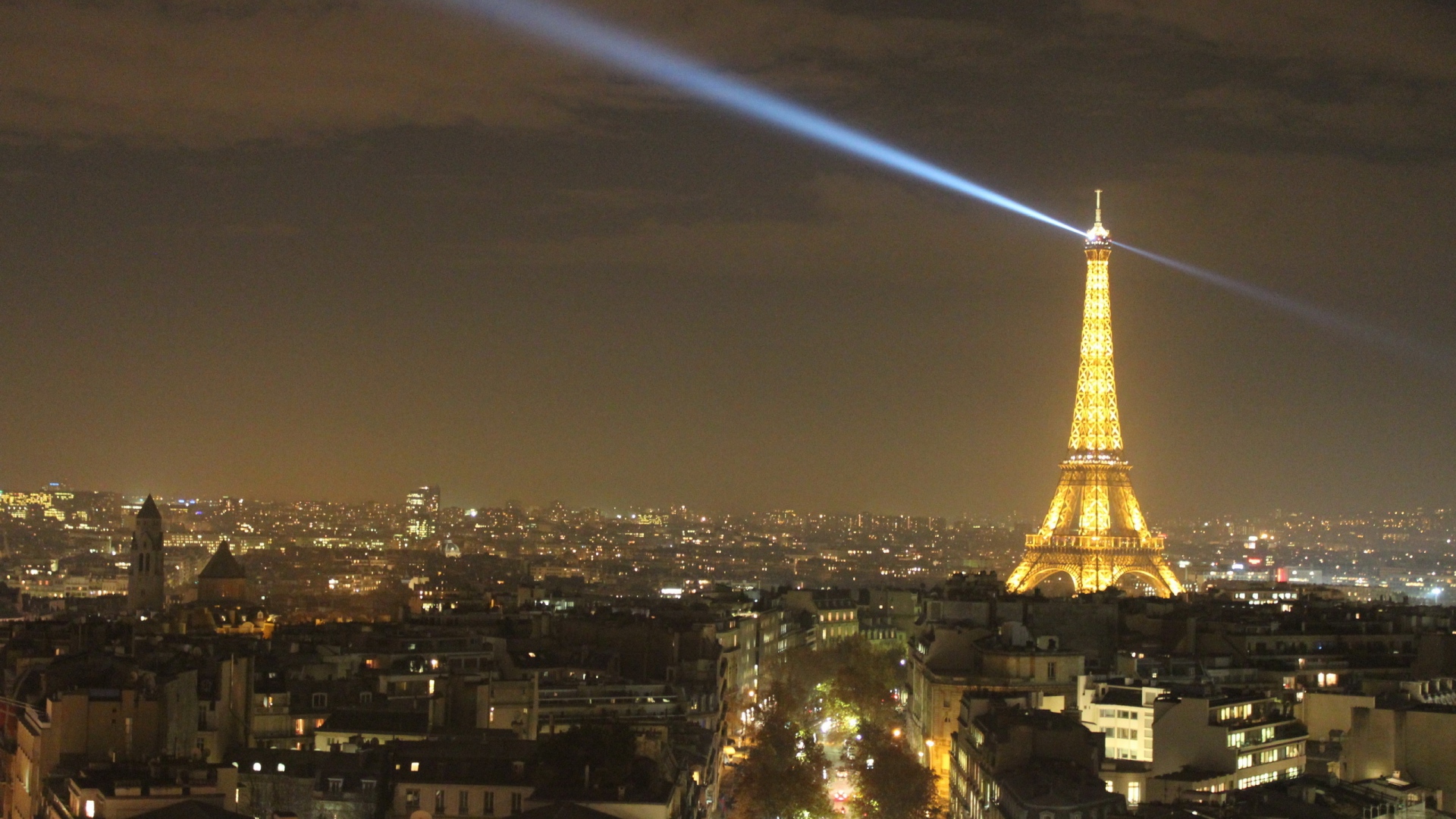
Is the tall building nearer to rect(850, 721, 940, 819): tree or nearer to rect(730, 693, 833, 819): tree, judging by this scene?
rect(730, 693, 833, 819): tree

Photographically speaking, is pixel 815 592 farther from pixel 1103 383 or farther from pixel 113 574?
pixel 113 574

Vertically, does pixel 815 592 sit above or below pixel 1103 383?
below

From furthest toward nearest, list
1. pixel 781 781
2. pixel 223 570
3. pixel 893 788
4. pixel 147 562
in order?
pixel 147 562
pixel 223 570
pixel 781 781
pixel 893 788

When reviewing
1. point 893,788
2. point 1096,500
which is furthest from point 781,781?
point 1096,500

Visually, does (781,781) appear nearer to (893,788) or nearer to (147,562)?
(893,788)

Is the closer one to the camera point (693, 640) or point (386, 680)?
point (386, 680)

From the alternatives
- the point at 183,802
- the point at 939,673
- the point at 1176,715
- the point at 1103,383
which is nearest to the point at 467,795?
the point at 183,802

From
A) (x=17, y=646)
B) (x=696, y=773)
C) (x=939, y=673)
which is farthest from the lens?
(x=939, y=673)

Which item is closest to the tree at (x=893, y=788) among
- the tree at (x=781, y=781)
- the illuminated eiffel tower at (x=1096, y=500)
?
the tree at (x=781, y=781)
